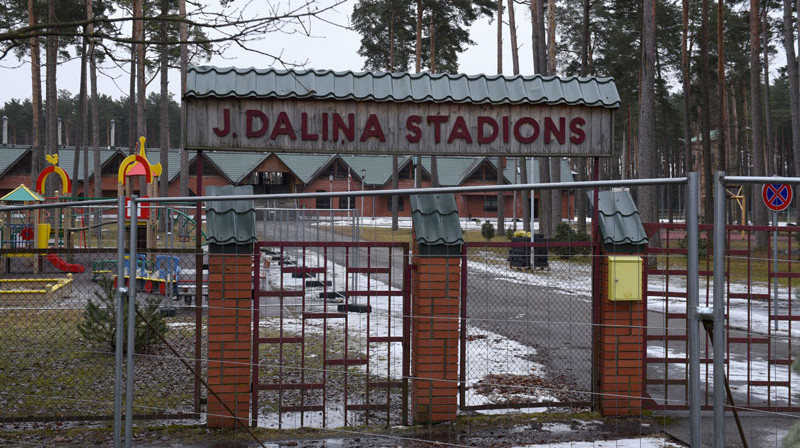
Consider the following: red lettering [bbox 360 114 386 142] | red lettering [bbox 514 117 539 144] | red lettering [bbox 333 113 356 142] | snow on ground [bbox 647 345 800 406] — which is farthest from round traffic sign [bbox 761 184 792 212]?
red lettering [bbox 333 113 356 142]

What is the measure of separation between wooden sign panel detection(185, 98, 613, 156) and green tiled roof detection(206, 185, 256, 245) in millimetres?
887

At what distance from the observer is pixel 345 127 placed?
23.9 feet

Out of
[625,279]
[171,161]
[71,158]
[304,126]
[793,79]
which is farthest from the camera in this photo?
[171,161]

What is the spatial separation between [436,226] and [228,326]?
6.56 feet

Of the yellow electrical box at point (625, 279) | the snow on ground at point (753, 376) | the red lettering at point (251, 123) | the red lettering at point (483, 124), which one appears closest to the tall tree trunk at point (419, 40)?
the snow on ground at point (753, 376)

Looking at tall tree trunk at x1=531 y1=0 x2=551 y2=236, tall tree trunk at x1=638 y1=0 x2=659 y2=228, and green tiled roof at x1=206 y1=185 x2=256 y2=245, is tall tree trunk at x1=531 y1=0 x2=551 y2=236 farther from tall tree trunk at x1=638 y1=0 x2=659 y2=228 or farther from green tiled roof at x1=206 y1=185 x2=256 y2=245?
green tiled roof at x1=206 y1=185 x2=256 y2=245

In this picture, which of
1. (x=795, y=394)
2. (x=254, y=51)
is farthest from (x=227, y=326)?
(x=795, y=394)

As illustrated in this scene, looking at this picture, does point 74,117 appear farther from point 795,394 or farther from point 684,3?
point 795,394

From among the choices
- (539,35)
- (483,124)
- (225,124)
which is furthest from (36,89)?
(483,124)

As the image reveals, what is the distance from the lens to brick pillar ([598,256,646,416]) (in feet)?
21.6

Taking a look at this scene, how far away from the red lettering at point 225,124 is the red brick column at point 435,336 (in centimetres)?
226

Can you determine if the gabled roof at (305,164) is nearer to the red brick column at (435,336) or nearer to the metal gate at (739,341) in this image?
the metal gate at (739,341)

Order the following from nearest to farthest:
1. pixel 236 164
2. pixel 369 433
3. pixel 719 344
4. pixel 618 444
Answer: pixel 719 344, pixel 618 444, pixel 369 433, pixel 236 164

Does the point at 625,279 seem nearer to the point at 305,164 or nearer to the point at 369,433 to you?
the point at 369,433
